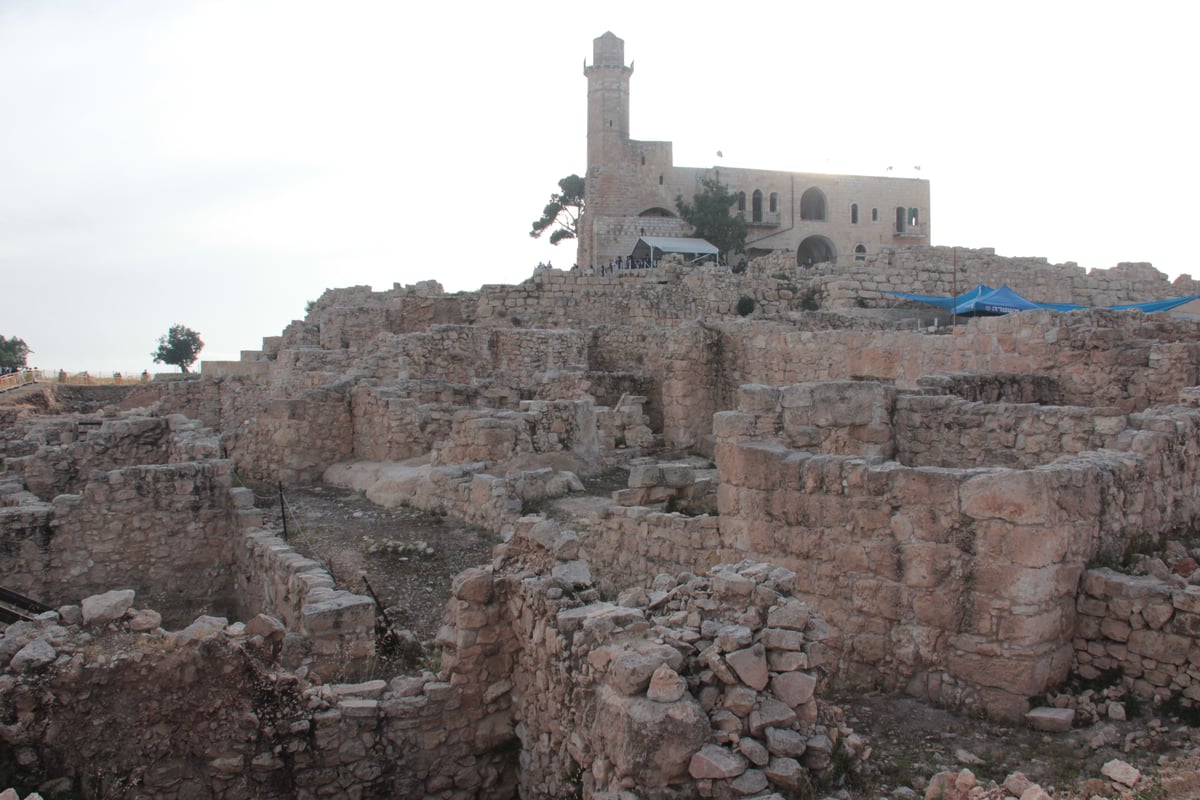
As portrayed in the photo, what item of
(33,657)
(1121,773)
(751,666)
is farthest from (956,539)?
(33,657)

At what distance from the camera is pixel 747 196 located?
4234 centimetres

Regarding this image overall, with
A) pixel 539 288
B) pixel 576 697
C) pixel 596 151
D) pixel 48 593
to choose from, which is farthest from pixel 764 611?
pixel 596 151

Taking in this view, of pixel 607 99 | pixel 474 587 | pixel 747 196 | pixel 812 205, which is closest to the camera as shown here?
pixel 474 587

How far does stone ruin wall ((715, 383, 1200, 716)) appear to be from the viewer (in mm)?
4688

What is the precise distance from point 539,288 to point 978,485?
55.6 ft

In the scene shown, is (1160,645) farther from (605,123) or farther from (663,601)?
(605,123)

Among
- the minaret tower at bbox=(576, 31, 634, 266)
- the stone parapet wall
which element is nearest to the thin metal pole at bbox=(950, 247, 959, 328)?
the stone parapet wall

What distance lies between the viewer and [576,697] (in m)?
4.20

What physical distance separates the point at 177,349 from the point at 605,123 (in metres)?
23.0

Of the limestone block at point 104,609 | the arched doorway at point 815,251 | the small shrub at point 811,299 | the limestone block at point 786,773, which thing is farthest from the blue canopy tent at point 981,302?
the arched doorway at point 815,251

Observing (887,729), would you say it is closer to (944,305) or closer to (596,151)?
(944,305)

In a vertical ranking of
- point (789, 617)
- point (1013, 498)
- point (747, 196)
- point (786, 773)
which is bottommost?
point (786, 773)

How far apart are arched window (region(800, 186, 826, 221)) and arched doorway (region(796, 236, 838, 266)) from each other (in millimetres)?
1100

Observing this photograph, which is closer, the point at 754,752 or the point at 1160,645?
the point at 754,752
